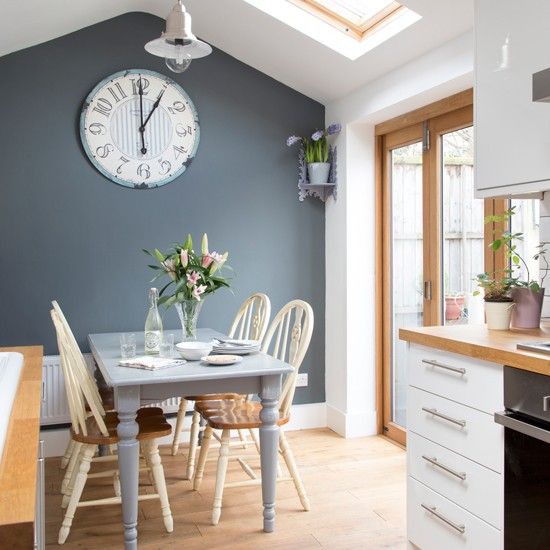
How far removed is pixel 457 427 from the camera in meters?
2.20

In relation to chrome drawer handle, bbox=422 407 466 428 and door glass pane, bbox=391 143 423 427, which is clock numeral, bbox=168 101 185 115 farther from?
chrome drawer handle, bbox=422 407 466 428

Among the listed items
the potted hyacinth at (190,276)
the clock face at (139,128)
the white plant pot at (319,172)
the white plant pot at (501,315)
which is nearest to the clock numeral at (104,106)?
the clock face at (139,128)

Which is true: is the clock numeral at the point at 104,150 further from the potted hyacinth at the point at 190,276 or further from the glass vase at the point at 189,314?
the glass vase at the point at 189,314

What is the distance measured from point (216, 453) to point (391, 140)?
A: 222 cm

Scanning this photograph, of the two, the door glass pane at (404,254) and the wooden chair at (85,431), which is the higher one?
the door glass pane at (404,254)

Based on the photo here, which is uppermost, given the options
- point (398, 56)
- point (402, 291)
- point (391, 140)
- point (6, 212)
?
point (398, 56)

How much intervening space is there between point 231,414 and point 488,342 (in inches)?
55.3

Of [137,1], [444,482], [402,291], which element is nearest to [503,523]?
[444,482]

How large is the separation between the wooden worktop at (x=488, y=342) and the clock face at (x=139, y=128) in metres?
2.22

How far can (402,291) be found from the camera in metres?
4.16

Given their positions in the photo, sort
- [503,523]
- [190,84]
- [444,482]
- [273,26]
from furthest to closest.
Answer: [190,84], [273,26], [444,482], [503,523]

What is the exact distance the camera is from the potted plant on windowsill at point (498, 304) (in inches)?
97.9

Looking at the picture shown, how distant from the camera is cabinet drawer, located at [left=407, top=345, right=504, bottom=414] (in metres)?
2.03

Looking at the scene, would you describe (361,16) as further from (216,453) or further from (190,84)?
(216,453)
